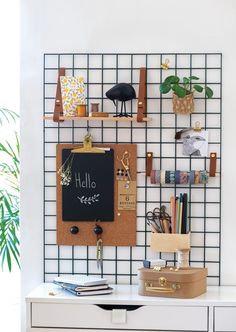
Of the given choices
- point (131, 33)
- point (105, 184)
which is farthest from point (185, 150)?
point (131, 33)

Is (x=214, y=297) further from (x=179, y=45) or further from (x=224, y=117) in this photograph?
(x=179, y=45)

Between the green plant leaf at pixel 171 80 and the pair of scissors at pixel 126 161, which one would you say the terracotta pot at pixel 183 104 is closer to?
the green plant leaf at pixel 171 80

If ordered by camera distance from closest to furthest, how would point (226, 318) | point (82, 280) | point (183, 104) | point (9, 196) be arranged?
point (226, 318)
point (82, 280)
point (183, 104)
point (9, 196)

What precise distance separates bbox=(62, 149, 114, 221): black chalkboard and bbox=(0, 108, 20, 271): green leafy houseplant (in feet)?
1.44

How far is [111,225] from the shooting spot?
3.28 meters

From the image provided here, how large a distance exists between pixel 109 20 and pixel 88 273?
121 cm

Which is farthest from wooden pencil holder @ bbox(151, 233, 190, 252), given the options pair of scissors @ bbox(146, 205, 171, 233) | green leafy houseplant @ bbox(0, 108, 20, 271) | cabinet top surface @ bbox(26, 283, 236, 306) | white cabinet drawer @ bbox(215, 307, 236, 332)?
green leafy houseplant @ bbox(0, 108, 20, 271)

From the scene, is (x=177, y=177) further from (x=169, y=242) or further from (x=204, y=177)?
(x=169, y=242)

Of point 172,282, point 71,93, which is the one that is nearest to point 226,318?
point 172,282

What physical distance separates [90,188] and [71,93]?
1.52 ft

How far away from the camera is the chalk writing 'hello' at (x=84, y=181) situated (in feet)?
10.8

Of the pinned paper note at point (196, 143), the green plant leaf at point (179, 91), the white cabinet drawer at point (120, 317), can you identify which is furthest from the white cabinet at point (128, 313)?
the green plant leaf at point (179, 91)

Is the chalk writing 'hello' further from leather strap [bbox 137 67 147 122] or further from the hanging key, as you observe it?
leather strap [bbox 137 67 147 122]

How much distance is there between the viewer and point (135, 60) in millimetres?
3266
